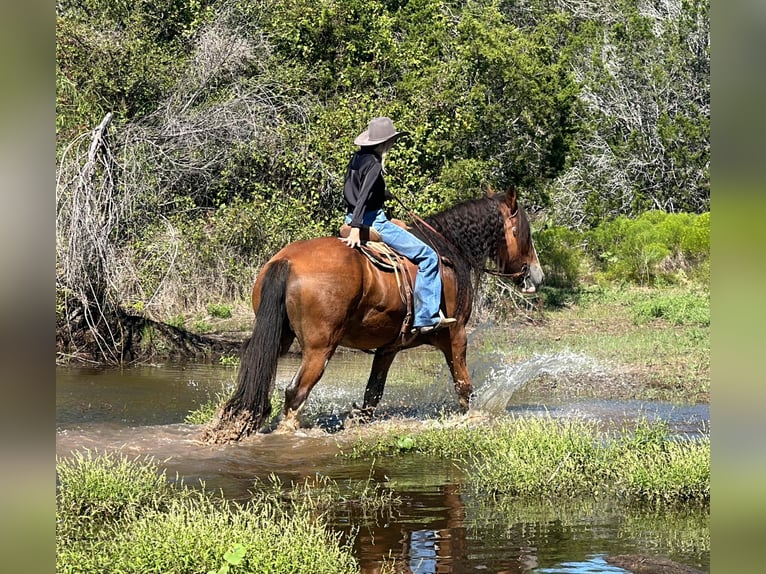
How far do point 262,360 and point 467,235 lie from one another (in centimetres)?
282

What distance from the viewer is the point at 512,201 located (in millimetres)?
10227

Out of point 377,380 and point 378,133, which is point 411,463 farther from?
point 378,133

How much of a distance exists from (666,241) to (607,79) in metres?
6.92

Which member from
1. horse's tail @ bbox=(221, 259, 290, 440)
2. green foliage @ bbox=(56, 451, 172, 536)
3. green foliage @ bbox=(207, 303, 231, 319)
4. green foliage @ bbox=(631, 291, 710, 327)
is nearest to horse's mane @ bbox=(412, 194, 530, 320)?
horse's tail @ bbox=(221, 259, 290, 440)

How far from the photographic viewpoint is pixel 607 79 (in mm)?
26281

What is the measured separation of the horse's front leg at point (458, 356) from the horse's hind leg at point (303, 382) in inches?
58.3

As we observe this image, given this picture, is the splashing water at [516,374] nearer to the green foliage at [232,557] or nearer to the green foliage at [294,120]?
the green foliage at [294,120]

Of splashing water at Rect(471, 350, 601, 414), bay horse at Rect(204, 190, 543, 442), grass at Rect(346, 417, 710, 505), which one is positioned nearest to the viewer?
grass at Rect(346, 417, 710, 505)

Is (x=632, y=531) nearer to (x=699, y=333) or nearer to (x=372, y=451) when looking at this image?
(x=372, y=451)

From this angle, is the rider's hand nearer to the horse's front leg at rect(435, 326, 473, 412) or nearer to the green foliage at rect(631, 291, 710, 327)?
the horse's front leg at rect(435, 326, 473, 412)

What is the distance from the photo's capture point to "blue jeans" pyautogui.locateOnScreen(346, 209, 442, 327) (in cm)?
932

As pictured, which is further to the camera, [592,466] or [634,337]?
[634,337]

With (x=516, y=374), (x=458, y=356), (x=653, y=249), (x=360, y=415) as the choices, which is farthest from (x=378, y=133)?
(x=653, y=249)
